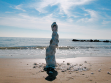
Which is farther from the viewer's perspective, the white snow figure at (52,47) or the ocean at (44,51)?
the ocean at (44,51)

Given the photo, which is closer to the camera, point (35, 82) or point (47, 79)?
point (35, 82)

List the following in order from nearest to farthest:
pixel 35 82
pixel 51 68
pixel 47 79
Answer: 1. pixel 35 82
2. pixel 47 79
3. pixel 51 68

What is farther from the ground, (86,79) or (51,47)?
(51,47)

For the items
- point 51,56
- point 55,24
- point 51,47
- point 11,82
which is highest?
point 55,24

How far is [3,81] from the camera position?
417cm

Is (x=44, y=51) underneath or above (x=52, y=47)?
underneath

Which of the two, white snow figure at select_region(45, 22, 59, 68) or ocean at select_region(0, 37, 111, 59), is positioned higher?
white snow figure at select_region(45, 22, 59, 68)

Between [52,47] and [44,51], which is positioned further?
[44,51]

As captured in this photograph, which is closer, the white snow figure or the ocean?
the white snow figure

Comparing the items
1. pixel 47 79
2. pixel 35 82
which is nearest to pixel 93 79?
pixel 47 79

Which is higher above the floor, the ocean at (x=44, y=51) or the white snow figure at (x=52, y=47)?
the white snow figure at (x=52, y=47)

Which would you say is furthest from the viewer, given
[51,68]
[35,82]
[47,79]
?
[51,68]

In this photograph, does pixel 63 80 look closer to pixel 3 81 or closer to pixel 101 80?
pixel 101 80

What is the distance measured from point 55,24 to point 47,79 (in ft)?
10.9
